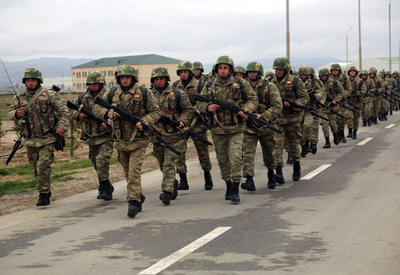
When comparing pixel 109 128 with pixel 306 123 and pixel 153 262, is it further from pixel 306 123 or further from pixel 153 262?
pixel 306 123

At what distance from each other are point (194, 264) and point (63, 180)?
7.37 meters

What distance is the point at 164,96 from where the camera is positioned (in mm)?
10227

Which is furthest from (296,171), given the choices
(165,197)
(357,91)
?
(357,91)

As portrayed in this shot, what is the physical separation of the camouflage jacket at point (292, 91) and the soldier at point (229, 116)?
7.10 ft

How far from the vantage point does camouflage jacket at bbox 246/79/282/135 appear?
10672 millimetres

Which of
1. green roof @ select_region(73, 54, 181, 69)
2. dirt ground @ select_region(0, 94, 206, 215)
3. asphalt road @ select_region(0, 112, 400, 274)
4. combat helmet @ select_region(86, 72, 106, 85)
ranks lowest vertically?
dirt ground @ select_region(0, 94, 206, 215)

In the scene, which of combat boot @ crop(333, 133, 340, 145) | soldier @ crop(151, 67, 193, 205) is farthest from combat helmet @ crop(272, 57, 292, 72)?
combat boot @ crop(333, 133, 340, 145)

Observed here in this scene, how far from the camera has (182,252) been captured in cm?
695

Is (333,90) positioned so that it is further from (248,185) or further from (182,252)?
(182,252)

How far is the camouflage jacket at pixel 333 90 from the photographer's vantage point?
18.5m

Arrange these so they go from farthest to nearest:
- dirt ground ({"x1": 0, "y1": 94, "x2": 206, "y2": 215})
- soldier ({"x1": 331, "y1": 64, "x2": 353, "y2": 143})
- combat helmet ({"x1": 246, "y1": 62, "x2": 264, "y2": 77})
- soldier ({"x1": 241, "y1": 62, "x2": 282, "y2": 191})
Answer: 1. soldier ({"x1": 331, "y1": 64, "x2": 353, "y2": 143})
2. dirt ground ({"x1": 0, "y1": 94, "x2": 206, "y2": 215})
3. combat helmet ({"x1": 246, "y1": 62, "x2": 264, "y2": 77})
4. soldier ({"x1": 241, "y1": 62, "x2": 282, "y2": 191})

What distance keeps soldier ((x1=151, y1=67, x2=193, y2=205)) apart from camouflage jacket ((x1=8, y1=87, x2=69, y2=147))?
1.44 metres

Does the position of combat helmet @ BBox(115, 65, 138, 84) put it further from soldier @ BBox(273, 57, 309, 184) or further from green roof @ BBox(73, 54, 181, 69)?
green roof @ BBox(73, 54, 181, 69)

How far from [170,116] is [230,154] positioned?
1060mm
